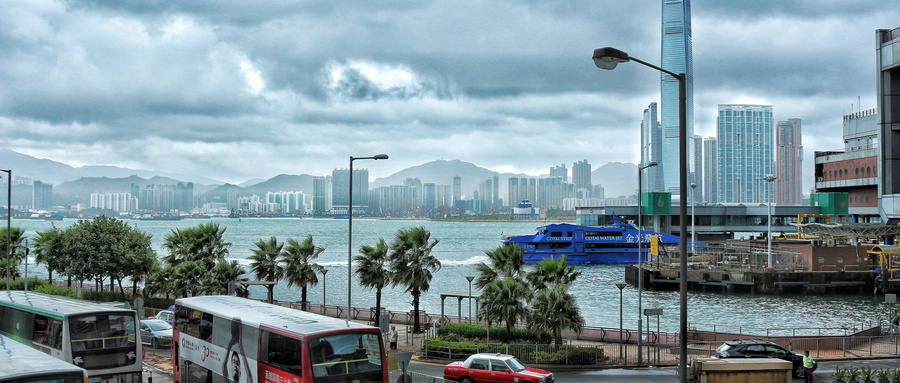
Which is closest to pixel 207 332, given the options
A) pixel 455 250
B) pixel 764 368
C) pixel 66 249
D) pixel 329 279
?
pixel 764 368

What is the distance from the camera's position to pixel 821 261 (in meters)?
70.8

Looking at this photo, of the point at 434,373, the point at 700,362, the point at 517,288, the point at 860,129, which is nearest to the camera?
the point at 700,362

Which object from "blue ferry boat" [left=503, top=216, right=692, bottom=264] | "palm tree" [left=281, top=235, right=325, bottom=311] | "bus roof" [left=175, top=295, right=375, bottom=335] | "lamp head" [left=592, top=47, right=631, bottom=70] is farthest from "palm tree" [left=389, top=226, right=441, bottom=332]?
"blue ferry boat" [left=503, top=216, right=692, bottom=264]

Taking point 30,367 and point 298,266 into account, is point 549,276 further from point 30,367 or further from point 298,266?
point 30,367

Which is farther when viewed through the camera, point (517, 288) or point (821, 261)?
point (821, 261)

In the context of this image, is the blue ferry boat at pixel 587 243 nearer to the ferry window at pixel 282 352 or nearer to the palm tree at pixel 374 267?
the palm tree at pixel 374 267

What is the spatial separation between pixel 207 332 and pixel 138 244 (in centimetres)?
3478

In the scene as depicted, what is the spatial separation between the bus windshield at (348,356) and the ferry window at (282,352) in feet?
1.46

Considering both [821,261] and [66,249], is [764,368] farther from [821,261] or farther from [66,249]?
[821,261]

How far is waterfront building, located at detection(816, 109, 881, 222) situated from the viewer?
93.2 meters

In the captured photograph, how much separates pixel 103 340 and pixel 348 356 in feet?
25.5

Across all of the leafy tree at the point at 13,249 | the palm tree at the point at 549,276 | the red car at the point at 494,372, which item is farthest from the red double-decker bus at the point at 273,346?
the leafy tree at the point at 13,249

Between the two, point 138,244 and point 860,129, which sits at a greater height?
point 860,129

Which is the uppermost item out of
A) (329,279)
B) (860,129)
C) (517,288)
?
(860,129)
